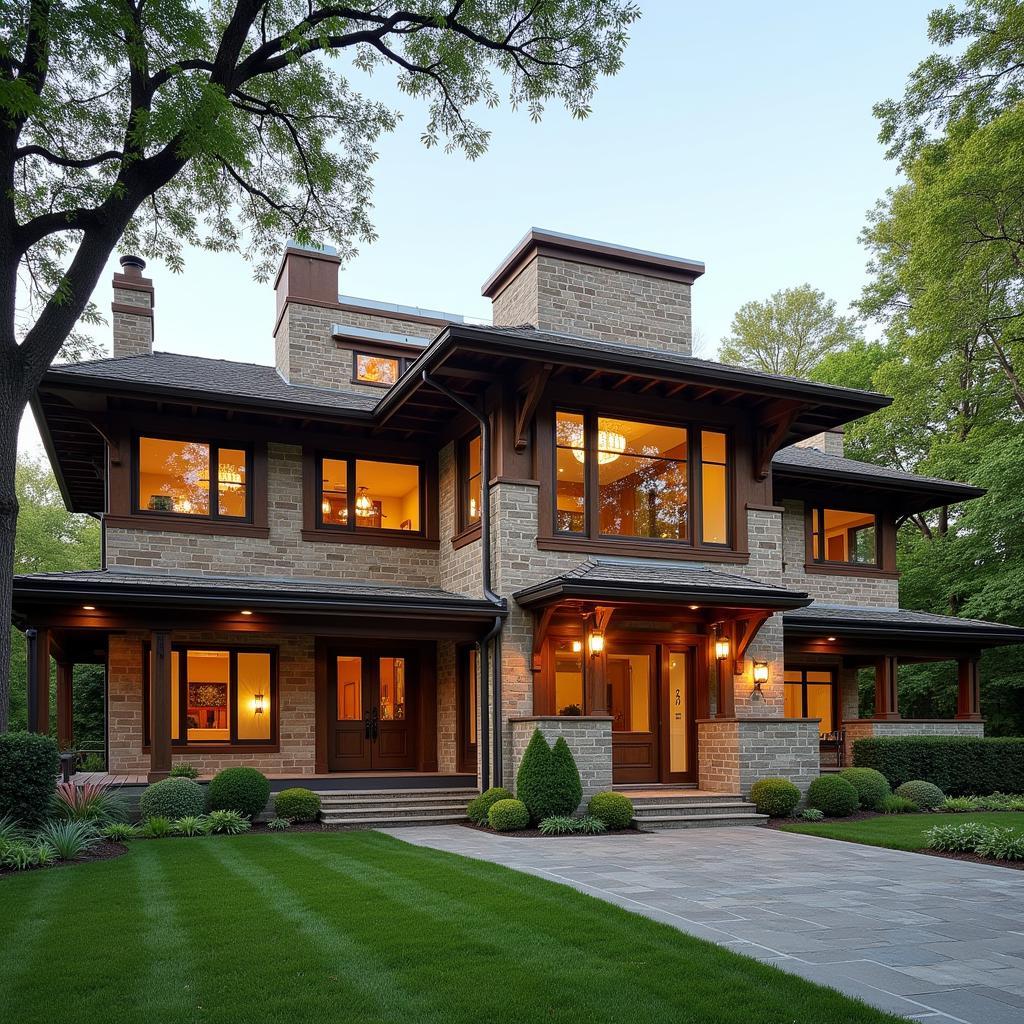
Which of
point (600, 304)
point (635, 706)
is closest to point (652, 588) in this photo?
point (635, 706)

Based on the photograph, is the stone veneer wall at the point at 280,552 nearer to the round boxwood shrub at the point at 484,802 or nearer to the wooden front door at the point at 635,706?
the wooden front door at the point at 635,706

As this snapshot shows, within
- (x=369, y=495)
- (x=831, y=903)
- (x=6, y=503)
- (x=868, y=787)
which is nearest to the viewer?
(x=831, y=903)

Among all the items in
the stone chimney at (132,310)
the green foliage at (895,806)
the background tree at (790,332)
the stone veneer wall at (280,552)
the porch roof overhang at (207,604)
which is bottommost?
the green foliage at (895,806)

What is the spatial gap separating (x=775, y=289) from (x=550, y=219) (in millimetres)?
19488

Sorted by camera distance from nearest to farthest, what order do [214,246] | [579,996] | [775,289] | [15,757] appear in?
[579,996]
[15,757]
[214,246]
[775,289]

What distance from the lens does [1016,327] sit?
22547 mm

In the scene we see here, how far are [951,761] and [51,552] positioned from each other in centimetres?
2873

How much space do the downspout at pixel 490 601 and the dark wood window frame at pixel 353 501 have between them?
2349 millimetres

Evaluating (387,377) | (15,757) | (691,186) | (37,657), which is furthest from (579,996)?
(691,186)

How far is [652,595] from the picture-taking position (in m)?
13.1

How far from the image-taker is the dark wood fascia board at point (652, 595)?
1263 cm

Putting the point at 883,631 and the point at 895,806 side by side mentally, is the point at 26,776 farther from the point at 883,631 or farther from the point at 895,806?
the point at 883,631

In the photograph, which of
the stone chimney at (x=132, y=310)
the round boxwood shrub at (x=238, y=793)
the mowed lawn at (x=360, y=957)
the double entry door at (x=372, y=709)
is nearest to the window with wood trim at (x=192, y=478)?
the double entry door at (x=372, y=709)

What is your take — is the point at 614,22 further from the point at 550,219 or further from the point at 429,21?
the point at 550,219
